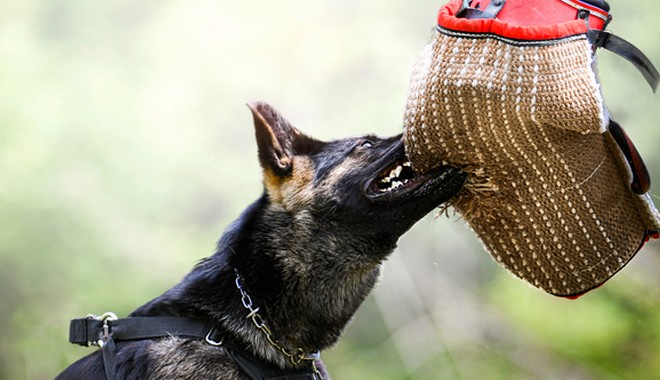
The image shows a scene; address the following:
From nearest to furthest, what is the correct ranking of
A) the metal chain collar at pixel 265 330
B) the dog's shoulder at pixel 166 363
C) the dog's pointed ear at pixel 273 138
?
the dog's shoulder at pixel 166 363
the metal chain collar at pixel 265 330
the dog's pointed ear at pixel 273 138

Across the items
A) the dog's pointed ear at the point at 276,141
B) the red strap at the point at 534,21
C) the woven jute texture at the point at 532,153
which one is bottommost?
the woven jute texture at the point at 532,153

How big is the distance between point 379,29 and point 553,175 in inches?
148

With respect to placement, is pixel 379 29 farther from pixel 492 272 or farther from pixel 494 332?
pixel 494 332

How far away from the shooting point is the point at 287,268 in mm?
3080

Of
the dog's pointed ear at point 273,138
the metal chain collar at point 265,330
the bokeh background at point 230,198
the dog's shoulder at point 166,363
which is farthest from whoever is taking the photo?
the bokeh background at point 230,198

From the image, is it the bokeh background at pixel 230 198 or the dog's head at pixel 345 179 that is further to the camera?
the bokeh background at pixel 230 198

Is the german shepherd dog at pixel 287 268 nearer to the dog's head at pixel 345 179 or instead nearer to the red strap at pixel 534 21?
the dog's head at pixel 345 179

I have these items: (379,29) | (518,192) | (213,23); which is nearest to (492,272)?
(379,29)

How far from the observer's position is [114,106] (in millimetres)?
6469

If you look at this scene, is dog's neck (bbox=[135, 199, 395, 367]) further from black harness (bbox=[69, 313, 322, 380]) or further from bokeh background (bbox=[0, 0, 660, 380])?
bokeh background (bbox=[0, 0, 660, 380])

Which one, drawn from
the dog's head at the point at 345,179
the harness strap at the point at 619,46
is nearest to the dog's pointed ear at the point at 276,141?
the dog's head at the point at 345,179

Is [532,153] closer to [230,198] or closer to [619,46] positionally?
[619,46]

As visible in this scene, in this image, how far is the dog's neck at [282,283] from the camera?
9.89 feet

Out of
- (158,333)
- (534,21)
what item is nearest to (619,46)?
(534,21)
